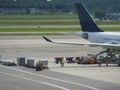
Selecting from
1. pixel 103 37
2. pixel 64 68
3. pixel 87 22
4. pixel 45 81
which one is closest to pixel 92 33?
pixel 87 22

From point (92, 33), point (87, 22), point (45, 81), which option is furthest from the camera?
point (87, 22)

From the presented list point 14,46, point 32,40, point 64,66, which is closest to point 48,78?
point 64,66

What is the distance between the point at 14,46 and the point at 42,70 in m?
38.4

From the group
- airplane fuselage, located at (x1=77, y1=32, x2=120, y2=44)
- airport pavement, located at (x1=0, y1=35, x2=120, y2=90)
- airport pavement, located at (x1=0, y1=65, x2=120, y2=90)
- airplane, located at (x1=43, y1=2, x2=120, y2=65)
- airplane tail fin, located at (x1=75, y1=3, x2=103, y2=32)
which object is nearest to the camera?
airport pavement, located at (x1=0, y1=65, x2=120, y2=90)

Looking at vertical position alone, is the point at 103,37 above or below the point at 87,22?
below

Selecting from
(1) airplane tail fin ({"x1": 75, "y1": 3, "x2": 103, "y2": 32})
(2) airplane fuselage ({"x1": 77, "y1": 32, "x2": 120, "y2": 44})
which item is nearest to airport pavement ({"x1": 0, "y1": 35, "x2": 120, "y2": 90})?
(2) airplane fuselage ({"x1": 77, "y1": 32, "x2": 120, "y2": 44})

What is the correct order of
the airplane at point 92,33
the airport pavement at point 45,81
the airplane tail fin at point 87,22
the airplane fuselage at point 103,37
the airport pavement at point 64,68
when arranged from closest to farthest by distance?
the airport pavement at point 45,81, the airport pavement at point 64,68, the airplane fuselage at point 103,37, the airplane at point 92,33, the airplane tail fin at point 87,22

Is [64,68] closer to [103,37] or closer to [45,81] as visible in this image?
[45,81]

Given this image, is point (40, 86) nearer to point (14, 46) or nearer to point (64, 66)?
point (64, 66)

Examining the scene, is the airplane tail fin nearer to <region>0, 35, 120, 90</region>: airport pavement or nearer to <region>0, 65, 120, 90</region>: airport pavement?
<region>0, 35, 120, 90</region>: airport pavement

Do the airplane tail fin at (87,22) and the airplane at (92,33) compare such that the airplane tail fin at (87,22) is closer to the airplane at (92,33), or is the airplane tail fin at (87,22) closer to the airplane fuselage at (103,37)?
the airplane at (92,33)

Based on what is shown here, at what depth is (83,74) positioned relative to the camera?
63.7m

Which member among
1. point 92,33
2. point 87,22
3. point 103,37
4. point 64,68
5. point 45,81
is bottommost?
point 45,81

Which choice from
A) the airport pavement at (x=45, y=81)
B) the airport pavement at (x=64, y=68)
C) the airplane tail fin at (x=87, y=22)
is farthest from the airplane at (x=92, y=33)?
the airport pavement at (x=45, y=81)
